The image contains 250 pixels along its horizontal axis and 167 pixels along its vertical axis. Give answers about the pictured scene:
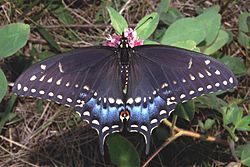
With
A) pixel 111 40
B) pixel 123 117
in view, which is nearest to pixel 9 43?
pixel 111 40

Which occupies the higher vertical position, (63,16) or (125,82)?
(63,16)

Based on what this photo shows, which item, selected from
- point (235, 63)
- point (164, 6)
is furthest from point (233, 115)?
point (164, 6)

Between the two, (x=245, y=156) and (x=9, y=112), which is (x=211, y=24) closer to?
(x=245, y=156)

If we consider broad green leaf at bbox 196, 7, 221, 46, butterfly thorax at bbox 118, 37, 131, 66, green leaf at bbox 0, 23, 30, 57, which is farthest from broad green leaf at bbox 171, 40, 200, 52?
green leaf at bbox 0, 23, 30, 57

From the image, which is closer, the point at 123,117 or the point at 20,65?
the point at 123,117

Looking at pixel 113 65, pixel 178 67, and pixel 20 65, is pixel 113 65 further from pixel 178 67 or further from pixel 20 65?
pixel 20 65

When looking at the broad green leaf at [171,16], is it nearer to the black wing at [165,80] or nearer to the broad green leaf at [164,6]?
the broad green leaf at [164,6]
